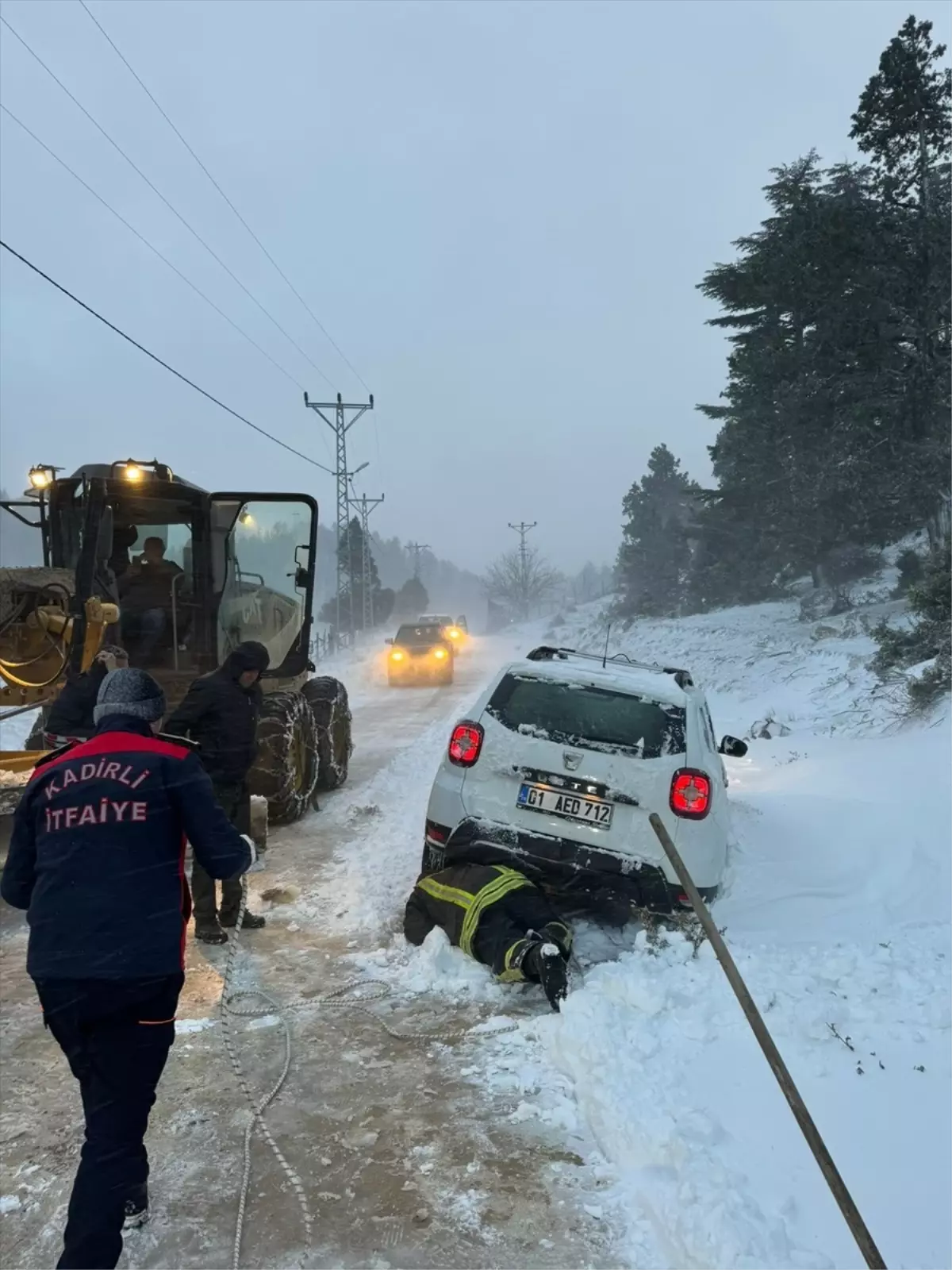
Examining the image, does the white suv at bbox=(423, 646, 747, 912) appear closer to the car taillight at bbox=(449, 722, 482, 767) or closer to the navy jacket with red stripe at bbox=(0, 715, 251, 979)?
the car taillight at bbox=(449, 722, 482, 767)

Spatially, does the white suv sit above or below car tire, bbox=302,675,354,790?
above

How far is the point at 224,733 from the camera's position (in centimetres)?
555

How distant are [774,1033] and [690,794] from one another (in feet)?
4.96

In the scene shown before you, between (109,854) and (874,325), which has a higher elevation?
(874,325)

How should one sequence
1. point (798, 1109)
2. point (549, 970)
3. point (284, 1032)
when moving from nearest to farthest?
point (798, 1109) < point (284, 1032) < point (549, 970)

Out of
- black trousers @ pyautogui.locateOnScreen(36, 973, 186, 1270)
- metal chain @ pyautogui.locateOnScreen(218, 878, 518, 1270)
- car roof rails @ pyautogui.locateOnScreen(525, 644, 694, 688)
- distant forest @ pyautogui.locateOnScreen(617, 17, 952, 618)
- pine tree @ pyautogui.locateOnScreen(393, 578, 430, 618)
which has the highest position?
distant forest @ pyautogui.locateOnScreen(617, 17, 952, 618)

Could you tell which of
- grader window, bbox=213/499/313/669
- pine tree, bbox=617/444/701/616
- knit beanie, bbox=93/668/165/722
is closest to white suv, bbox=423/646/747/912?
knit beanie, bbox=93/668/165/722

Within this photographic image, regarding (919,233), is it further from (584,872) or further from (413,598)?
→ (413,598)

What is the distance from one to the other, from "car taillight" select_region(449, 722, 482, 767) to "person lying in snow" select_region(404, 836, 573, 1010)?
55 cm

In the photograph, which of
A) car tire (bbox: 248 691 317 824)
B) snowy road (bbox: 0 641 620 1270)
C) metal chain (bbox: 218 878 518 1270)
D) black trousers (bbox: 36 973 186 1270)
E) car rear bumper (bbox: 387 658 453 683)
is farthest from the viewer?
car rear bumper (bbox: 387 658 453 683)

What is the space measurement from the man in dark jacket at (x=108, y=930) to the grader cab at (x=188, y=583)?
4.01 metres

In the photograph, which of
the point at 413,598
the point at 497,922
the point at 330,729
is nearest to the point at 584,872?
the point at 497,922

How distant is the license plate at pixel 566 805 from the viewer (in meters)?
5.18

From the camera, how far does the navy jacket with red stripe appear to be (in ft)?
8.70
